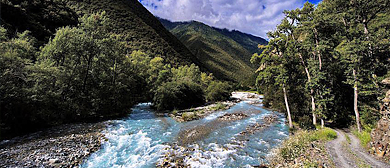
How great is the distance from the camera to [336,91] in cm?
1473

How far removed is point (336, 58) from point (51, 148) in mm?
24250

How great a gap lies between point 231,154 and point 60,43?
2097cm

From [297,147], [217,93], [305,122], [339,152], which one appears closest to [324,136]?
[339,152]

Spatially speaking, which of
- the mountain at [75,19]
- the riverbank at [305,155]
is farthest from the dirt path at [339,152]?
the mountain at [75,19]

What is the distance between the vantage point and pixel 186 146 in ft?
36.9

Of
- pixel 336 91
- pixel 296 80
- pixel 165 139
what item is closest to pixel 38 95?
pixel 165 139

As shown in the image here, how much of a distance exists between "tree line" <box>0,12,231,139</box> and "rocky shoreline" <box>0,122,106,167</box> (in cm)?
186

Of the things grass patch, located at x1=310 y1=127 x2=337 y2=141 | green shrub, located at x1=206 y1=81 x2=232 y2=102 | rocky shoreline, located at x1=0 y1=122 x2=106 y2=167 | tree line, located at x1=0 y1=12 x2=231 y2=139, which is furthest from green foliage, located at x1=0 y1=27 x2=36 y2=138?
green shrub, located at x1=206 y1=81 x2=232 y2=102

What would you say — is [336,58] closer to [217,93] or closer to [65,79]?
[65,79]

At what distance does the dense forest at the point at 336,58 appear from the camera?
36.6 feet

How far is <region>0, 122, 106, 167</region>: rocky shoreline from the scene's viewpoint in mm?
8180

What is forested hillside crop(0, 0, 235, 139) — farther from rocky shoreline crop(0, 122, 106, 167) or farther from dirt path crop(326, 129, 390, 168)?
dirt path crop(326, 129, 390, 168)

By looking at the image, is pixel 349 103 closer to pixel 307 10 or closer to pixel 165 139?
pixel 307 10

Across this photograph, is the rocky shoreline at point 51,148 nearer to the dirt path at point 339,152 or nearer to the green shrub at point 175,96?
the dirt path at point 339,152
